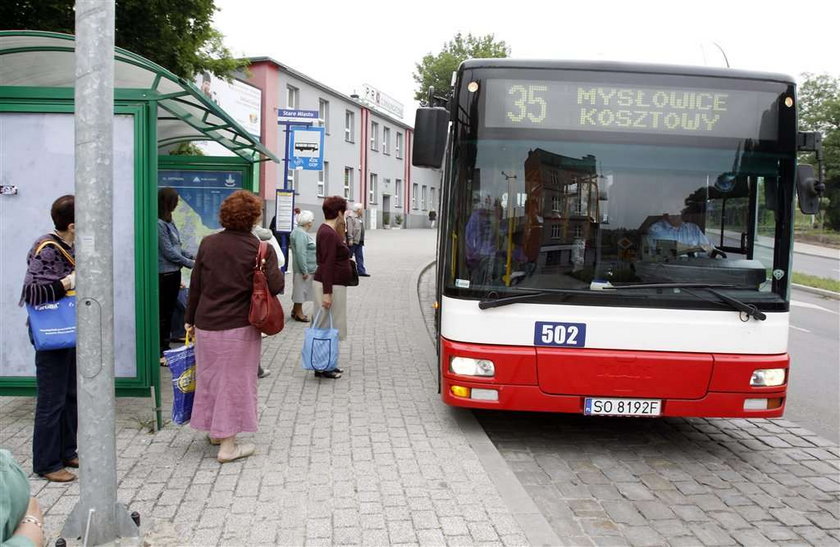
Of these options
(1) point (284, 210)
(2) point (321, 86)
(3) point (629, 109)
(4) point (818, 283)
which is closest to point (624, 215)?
(3) point (629, 109)

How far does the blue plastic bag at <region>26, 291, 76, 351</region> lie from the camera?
4223 millimetres

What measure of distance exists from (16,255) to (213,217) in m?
3.95

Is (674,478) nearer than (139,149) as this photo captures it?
Yes

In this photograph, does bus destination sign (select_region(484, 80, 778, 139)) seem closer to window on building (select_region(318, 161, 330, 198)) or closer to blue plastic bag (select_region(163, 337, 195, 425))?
blue plastic bag (select_region(163, 337, 195, 425))

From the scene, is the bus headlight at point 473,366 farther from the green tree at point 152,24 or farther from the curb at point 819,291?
the curb at point 819,291

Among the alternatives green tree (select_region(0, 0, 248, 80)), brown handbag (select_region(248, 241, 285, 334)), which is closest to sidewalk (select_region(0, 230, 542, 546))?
brown handbag (select_region(248, 241, 285, 334))

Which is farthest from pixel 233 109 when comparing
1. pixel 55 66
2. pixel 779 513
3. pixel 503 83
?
pixel 779 513

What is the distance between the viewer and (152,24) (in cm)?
1060

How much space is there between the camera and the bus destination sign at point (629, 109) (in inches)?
204

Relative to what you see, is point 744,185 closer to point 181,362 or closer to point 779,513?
point 779,513

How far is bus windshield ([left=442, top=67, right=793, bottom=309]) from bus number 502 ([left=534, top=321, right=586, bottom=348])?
0.74 feet

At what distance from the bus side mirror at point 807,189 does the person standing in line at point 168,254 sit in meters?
5.28

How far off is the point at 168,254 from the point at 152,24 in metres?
5.13

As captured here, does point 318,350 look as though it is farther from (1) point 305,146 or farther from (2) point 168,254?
(1) point 305,146
